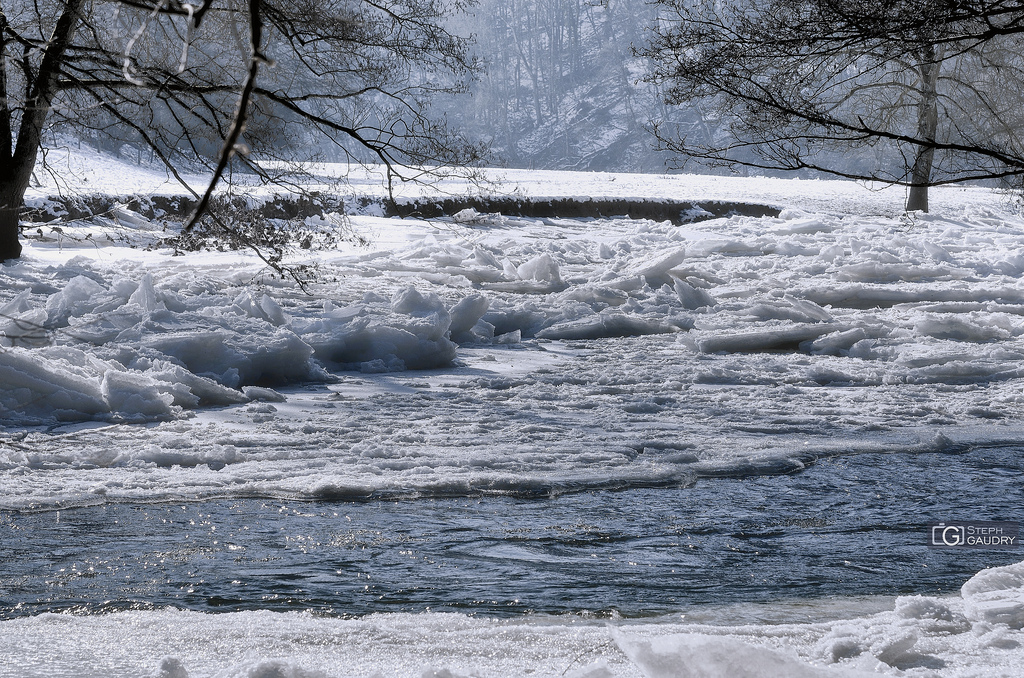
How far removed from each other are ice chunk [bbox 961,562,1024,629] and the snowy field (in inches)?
0.5

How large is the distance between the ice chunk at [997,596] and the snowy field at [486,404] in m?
0.01

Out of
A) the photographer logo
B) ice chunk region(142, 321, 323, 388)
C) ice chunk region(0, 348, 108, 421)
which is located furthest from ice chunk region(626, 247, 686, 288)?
the photographer logo

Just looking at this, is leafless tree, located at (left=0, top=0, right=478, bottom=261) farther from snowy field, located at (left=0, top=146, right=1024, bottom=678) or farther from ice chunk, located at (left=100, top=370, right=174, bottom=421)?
ice chunk, located at (left=100, top=370, right=174, bottom=421)

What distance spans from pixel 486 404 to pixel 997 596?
3.71 meters

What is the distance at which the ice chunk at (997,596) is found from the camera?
2783 mm

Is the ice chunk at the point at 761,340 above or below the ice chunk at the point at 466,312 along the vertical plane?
below

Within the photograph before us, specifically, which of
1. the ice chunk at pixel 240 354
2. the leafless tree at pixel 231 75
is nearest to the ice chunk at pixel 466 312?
the leafless tree at pixel 231 75

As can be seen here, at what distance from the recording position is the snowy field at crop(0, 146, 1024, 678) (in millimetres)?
2656

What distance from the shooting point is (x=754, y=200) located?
74.5 ft

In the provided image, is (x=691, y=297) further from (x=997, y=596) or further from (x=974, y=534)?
(x=997, y=596)

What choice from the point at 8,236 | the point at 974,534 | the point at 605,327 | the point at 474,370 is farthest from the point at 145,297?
the point at 974,534

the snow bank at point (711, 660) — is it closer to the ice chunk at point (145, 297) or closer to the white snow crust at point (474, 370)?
the white snow crust at point (474, 370)

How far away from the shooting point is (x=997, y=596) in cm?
296

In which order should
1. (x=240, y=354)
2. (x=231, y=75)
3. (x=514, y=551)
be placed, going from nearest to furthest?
(x=514, y=551) < (x=240, y=354) < (x=231, y=75)
